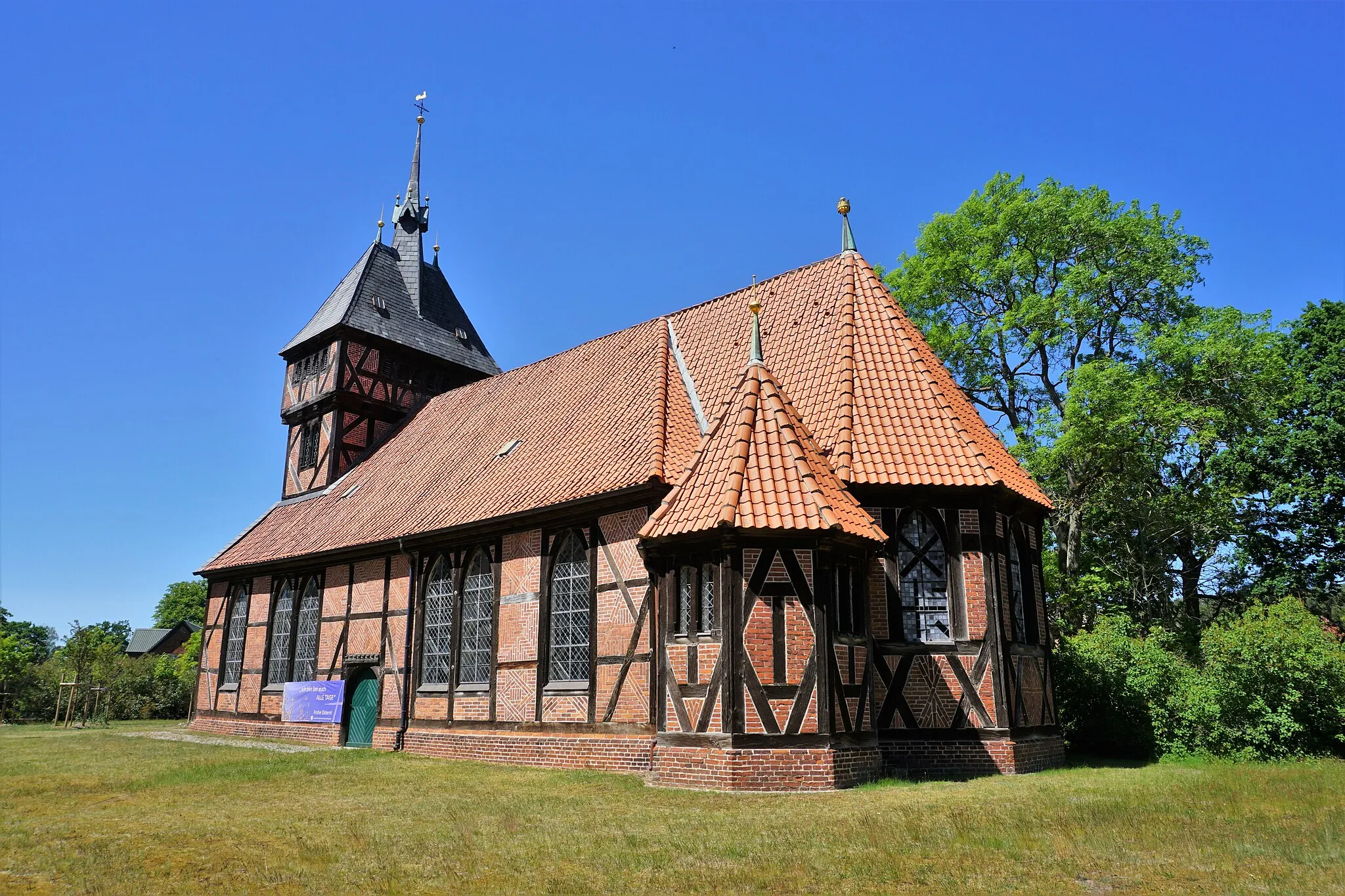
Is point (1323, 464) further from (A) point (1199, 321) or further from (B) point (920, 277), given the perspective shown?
(B) point (920, 277)

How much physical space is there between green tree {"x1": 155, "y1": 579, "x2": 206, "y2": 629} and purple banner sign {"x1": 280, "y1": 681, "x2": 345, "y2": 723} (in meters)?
55.3

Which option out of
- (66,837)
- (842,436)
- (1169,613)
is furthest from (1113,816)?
(1169,613)

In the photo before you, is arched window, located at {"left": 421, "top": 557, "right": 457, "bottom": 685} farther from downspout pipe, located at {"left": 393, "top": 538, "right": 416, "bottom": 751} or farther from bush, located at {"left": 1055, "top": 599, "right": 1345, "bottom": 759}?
bush, located at {"left": 1055, "top": 599, "right": 1345, "bottom": 759}

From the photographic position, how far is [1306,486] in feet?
70.5

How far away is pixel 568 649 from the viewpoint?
1497 centimetres

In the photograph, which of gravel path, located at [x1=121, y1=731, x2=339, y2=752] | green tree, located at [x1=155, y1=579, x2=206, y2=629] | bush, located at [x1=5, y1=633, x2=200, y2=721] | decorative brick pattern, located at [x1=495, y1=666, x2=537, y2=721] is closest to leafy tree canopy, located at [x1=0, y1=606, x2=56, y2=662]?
green tree, located at [x1=155, y1=579, x2=206, y2=629]

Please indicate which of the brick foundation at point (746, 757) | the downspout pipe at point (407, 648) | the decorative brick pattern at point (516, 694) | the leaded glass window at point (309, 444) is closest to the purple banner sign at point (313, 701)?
the downspout pipe at point (407, 648)

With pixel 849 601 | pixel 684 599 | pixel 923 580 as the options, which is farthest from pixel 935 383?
pixel 684 599

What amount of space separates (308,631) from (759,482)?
A: 13.6 metres

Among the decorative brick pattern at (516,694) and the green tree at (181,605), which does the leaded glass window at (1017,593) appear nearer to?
the decorative brick pattern at (516,694)

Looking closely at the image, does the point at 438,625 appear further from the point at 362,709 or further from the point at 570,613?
the point at 570,613

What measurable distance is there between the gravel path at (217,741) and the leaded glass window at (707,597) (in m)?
9.31

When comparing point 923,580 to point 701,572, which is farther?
point 923,580

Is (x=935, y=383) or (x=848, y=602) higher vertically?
(x=935, y=383)
